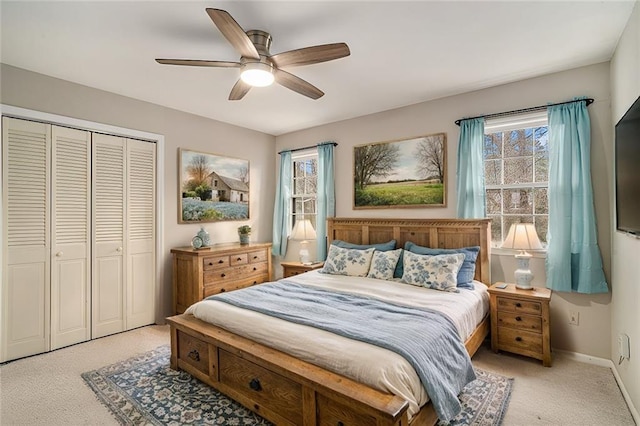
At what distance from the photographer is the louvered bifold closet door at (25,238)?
9.34 feet

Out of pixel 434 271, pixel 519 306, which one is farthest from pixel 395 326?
pixel 519 306

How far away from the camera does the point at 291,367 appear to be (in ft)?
5.90

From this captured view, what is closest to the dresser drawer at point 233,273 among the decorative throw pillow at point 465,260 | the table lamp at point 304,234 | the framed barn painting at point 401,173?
the table lamp at point 304,234

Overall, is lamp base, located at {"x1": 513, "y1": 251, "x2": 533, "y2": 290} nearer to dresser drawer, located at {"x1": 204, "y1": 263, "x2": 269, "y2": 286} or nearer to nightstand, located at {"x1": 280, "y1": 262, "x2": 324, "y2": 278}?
nightstand, located at {"x1": 280, "y1": 262, "x2": 324, "y2": 278}

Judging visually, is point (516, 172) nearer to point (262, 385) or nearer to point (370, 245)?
point (370, 245)

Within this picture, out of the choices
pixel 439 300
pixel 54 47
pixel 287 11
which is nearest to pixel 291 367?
pixel 439 300

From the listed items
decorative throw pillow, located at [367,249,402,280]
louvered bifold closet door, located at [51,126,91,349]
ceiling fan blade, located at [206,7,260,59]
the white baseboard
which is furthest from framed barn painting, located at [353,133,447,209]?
louvered bifold closet door, located at [51,126,91,349]

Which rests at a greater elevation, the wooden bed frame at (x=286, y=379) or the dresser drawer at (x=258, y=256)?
the dresser drawer at (x=258, y=256)

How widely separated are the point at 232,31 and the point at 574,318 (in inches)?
144

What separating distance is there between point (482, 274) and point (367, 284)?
1.22m

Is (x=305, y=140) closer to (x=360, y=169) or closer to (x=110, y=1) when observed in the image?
(x=360, y=169)

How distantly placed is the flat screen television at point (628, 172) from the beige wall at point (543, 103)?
0.50 meters

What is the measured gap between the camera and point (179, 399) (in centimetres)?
226

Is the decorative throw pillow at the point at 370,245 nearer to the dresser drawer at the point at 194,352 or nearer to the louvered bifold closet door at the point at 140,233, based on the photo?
the dresser drawer at the point at 194,352
